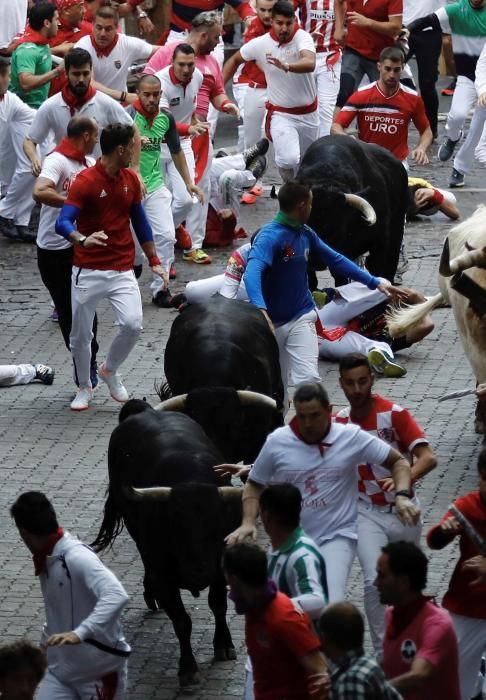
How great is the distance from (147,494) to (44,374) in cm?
534

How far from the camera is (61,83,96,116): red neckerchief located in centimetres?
1441

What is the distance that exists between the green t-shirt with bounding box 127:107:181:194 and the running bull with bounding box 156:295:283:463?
4012mm

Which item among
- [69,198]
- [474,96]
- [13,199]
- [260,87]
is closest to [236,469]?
[69,198]

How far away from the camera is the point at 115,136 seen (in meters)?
12.3

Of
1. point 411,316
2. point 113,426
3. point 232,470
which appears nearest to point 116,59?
point 113,426

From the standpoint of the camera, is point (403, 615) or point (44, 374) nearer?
point (403, 615)

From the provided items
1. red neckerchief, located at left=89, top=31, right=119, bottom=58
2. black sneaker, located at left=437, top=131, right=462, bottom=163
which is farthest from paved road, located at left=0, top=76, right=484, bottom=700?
black sneaker, located at left=437, top=131, right=462, bottom=163

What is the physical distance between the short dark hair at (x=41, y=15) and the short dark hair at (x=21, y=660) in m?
11.9

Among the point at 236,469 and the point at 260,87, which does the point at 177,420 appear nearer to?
the point at 236,469

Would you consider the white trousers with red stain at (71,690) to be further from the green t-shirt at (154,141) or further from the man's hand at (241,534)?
the green t-shirt at (154,141)

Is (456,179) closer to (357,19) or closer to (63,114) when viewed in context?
(357,19)

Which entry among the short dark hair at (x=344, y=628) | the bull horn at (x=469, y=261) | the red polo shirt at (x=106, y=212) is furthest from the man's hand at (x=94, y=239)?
the short dark hair at (x=344, y=628)

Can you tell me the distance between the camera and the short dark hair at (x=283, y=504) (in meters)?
7.39

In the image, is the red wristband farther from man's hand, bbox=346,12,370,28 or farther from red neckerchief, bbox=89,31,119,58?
red neckerchief, bbox=89,31,119,58
